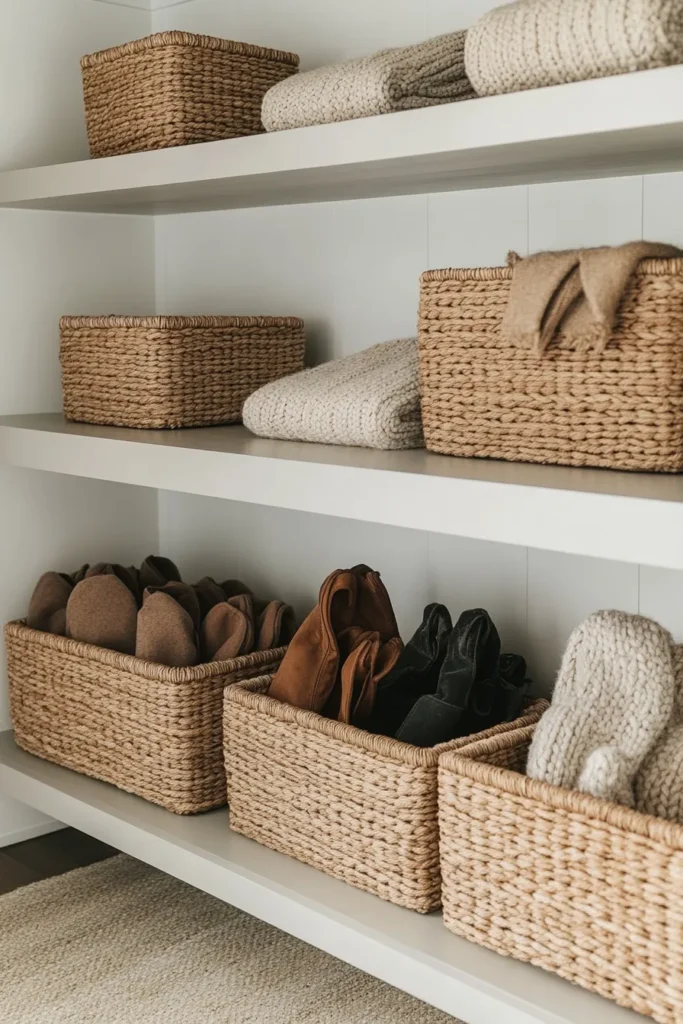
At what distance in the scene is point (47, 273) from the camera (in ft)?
6.74

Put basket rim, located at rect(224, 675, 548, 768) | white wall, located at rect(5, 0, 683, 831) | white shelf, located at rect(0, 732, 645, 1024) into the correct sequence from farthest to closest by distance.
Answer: white wall, located at rect(5, 0, 683, 831) < basket rim, located at rect(224, 675, 548, 768) < white shelf, located at rect(0, 732, 645, 1024)

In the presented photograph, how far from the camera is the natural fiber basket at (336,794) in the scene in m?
1.35

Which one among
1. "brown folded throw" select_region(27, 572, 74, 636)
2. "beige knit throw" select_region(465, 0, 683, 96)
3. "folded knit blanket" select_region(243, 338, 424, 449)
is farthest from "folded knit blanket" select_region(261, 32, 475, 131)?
"brown folded throw" select_region(27, 572, 74, 636)

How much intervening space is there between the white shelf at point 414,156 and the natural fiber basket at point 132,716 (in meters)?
0.68

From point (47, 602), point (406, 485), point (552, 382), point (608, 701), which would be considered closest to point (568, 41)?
point (552, 382)

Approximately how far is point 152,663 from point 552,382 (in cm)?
76

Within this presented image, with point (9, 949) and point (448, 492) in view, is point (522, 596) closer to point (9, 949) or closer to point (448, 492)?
point (448, 492)

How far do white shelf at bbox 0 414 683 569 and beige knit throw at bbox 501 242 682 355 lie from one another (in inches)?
5.7

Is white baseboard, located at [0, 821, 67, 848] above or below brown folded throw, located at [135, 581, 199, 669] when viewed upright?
below

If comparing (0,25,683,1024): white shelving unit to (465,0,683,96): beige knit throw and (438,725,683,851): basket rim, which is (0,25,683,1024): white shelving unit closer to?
(465,0,683,96): beige knit throw

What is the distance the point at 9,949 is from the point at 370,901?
0.63 metres

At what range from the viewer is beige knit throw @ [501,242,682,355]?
1.13m

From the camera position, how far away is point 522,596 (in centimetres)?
167

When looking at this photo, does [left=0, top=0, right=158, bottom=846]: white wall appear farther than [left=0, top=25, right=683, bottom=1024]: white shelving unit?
Yes
